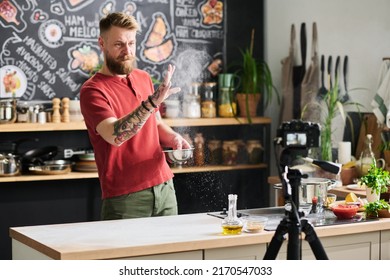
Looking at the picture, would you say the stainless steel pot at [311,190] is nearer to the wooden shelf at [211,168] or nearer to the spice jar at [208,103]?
the wooden shelf at [211,168]

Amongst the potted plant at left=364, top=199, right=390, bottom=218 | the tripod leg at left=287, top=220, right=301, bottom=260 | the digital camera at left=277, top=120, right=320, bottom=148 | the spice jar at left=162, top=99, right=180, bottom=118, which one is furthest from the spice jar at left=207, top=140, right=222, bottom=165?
the tripod leg at left=287, top=220, right=301, bottom=260

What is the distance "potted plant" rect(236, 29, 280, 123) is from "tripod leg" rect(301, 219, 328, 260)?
286cm

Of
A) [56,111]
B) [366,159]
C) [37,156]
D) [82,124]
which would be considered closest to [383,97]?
[366,159]

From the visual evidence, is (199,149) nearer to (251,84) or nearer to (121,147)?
(251,84)

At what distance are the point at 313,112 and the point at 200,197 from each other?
0.96 m

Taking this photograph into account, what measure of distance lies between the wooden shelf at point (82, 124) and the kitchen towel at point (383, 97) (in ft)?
2.95

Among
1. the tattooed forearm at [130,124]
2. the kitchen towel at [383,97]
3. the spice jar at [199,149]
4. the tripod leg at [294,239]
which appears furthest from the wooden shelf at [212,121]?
the tripod leg at [294,239]

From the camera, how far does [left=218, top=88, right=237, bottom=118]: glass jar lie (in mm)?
5332

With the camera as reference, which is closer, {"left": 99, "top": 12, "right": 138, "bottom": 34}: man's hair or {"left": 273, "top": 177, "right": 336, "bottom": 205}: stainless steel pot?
{"left": 273, "top": 177, "right": 336, "bottom": 205}: stainless steel pot

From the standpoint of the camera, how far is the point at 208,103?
17.4 ft

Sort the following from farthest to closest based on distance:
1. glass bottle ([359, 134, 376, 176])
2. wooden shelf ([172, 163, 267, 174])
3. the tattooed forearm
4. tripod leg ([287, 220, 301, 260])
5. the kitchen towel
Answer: wooden shelf ([172, 163, 267, 174])
the kitchen towel
glass bottle ([359, 134, 376, 176])
the tattooed forearm
tripod leg ([287, 220, 301, 260])

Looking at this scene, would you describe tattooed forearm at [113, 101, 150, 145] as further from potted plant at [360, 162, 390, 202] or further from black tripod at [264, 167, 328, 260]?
potted plant at [360, 162, 390, 202]

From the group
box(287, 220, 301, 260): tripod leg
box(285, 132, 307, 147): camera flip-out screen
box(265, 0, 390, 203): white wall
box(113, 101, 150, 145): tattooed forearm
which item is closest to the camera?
box(287, 220, 301, 260): tripod leg

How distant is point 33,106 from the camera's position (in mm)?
4828
